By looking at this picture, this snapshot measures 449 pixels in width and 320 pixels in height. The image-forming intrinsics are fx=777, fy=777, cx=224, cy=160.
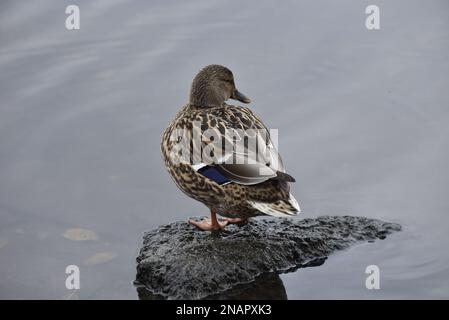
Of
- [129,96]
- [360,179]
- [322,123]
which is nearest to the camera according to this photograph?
[360,179]

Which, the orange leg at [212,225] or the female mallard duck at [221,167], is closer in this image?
the female mallard duck at [221,167]

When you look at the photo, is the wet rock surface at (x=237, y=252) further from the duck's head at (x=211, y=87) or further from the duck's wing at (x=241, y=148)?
the duck's head at (x=211, y=87)

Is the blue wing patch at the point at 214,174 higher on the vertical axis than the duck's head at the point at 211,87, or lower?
lower

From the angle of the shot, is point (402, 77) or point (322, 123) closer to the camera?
point (322, 123)

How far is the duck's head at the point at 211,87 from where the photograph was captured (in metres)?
6.04

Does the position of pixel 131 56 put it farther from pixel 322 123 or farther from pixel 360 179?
pixel 360 179

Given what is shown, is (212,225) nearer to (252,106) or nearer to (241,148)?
(241,148)

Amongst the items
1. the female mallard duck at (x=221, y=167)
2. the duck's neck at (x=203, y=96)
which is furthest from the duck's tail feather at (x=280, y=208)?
the duck's neck at (x=203, y=96)

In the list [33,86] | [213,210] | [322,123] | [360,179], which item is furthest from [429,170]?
[33,86]

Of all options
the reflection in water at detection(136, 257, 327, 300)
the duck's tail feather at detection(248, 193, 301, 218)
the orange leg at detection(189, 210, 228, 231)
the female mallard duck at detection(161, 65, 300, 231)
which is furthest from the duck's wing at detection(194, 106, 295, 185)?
the reflection in water at detection(136, 257, 327, 300)

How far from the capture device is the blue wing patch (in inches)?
204

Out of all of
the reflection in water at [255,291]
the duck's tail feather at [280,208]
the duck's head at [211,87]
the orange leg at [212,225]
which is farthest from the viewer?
the duck's head at [211,87]

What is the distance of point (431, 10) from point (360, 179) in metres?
3.25

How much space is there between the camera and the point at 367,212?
6141mm
